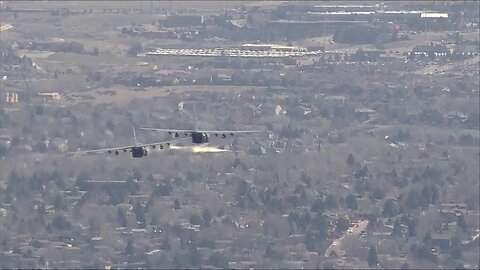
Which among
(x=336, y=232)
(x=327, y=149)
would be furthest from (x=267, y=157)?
(x=336, y=232)

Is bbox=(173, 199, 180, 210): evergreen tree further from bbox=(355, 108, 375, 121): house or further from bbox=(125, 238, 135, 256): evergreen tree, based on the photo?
bbox=(355, 108, 375, 121): house

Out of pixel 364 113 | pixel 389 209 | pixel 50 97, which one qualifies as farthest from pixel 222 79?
pixel 389 209

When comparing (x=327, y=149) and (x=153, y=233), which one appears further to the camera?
(x=327, y=149)

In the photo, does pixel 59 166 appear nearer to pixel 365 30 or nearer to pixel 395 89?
pixel 395 89

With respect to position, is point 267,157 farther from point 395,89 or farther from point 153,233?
point 395,89

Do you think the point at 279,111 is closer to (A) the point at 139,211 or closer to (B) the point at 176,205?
(B) the point at 176,205

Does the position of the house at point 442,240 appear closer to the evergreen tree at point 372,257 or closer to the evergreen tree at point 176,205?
the evergreen tree at point 372,257

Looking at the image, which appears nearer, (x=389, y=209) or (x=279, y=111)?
(x=389, y=209)

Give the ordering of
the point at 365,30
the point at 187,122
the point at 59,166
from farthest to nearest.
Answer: the point at 365,30, the point at 187,122, the point at 59,166

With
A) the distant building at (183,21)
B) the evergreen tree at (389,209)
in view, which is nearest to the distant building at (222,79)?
the distant building at (183,21)

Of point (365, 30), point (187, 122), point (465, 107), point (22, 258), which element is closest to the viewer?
point (22, 258)
